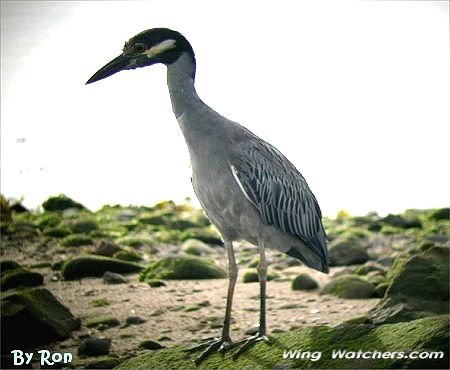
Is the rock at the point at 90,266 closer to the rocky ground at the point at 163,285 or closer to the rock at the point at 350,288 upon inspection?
the rocky ground at the point at 163,285

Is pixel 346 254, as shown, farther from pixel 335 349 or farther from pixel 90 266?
pixel 335 349

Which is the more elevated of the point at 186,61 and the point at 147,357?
the point at 186,61

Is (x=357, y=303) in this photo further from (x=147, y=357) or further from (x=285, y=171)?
(x=147, y=357)

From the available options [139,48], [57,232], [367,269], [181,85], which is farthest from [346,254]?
[139,48]

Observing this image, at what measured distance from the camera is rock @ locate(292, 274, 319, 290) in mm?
9922

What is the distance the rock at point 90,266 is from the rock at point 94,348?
235 cm

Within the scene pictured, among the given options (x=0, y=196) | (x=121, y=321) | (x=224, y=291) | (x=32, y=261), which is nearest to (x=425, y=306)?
(x=224, y=291)

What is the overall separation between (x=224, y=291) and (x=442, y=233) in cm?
546

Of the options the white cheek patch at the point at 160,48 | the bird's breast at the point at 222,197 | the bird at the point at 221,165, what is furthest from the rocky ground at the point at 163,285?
the white cheek patch at the point at 160,48

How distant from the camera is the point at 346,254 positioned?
37.5 feet

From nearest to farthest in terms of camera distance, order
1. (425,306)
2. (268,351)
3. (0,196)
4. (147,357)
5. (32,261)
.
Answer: (268,351) → (147,357) → (425,306) → (32,261) → (0,196)

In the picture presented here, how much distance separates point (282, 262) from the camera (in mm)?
11672

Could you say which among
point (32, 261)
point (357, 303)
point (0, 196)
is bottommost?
point (357, 303)

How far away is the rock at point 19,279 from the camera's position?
9.47 metres
